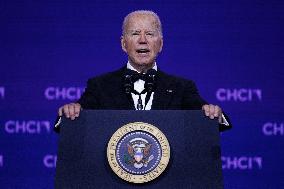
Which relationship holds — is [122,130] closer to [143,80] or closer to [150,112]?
[150,112]

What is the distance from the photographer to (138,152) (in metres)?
1.81

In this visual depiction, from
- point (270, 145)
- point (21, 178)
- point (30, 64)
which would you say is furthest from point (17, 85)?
point (270, 145)

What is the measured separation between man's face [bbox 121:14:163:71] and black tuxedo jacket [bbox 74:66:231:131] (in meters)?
0.08

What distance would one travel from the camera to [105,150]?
6.02ft

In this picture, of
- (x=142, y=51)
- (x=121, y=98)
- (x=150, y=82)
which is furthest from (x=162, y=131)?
(x=142, y=51)

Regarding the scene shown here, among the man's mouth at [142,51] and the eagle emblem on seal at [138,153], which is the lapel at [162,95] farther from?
the eagle emblem on seal at [138,153]

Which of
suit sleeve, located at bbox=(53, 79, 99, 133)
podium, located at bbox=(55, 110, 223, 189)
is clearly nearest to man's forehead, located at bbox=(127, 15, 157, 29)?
suit sleeve, located at bbox=(53, 79, 99, 133)

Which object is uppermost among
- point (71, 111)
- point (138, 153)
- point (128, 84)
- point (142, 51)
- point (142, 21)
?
point (142, 21)

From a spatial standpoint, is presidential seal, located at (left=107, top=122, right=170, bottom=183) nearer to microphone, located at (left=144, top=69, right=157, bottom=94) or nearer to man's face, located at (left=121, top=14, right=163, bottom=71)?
microphone, located at (left=144, top=69, right=157, bottom=94)

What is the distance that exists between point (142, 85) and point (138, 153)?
1.44ft

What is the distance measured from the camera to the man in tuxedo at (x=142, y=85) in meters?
2.14

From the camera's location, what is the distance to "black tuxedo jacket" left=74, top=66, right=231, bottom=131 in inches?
84.2

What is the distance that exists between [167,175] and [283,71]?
238 centimetres

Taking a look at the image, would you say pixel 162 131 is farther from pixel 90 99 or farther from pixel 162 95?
pixel 90 99
